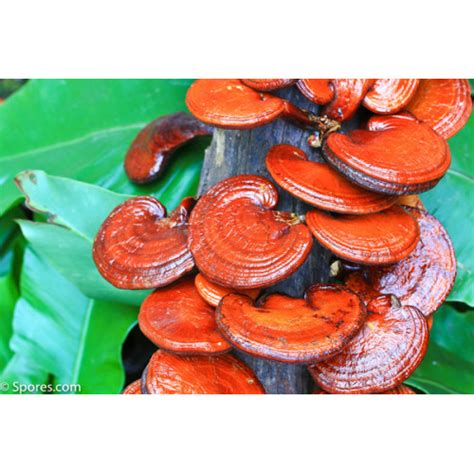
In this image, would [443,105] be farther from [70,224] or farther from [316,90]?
[70,224]

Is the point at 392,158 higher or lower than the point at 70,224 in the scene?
higher

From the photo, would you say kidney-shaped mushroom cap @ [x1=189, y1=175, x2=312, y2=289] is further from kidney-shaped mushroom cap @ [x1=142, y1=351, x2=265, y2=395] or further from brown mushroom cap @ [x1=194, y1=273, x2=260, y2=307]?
kidney-shaped mushroom cap @ [x1=142, y1=351, x2=265, y2=395]

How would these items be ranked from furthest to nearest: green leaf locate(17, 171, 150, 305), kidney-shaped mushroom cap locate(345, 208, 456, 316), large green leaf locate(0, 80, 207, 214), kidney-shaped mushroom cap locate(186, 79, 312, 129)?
large green leaf locate(0, 80, 207, 214), green leaf locate(17, 171, 150, 305), kidney-shaped mushroom cap locate(345, 208, 456, 316), kidney-shaped mushroom cap locate(186, 79, 312, 129)

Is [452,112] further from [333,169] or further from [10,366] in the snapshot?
[10,366]

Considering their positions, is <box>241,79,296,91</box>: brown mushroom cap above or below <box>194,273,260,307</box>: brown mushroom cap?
above

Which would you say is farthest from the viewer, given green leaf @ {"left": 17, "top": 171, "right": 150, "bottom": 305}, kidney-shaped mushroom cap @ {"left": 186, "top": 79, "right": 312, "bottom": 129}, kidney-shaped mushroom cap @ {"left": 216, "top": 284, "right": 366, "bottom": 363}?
green leaf @ {"left": 17, "top": 171, "right": 150, "bottom": 305}

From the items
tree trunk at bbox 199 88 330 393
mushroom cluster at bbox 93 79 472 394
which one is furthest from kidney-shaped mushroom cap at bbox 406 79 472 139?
tree trunk at bbox 199 88 330 393

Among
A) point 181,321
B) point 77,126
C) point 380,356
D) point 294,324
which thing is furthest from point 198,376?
point 77,126
